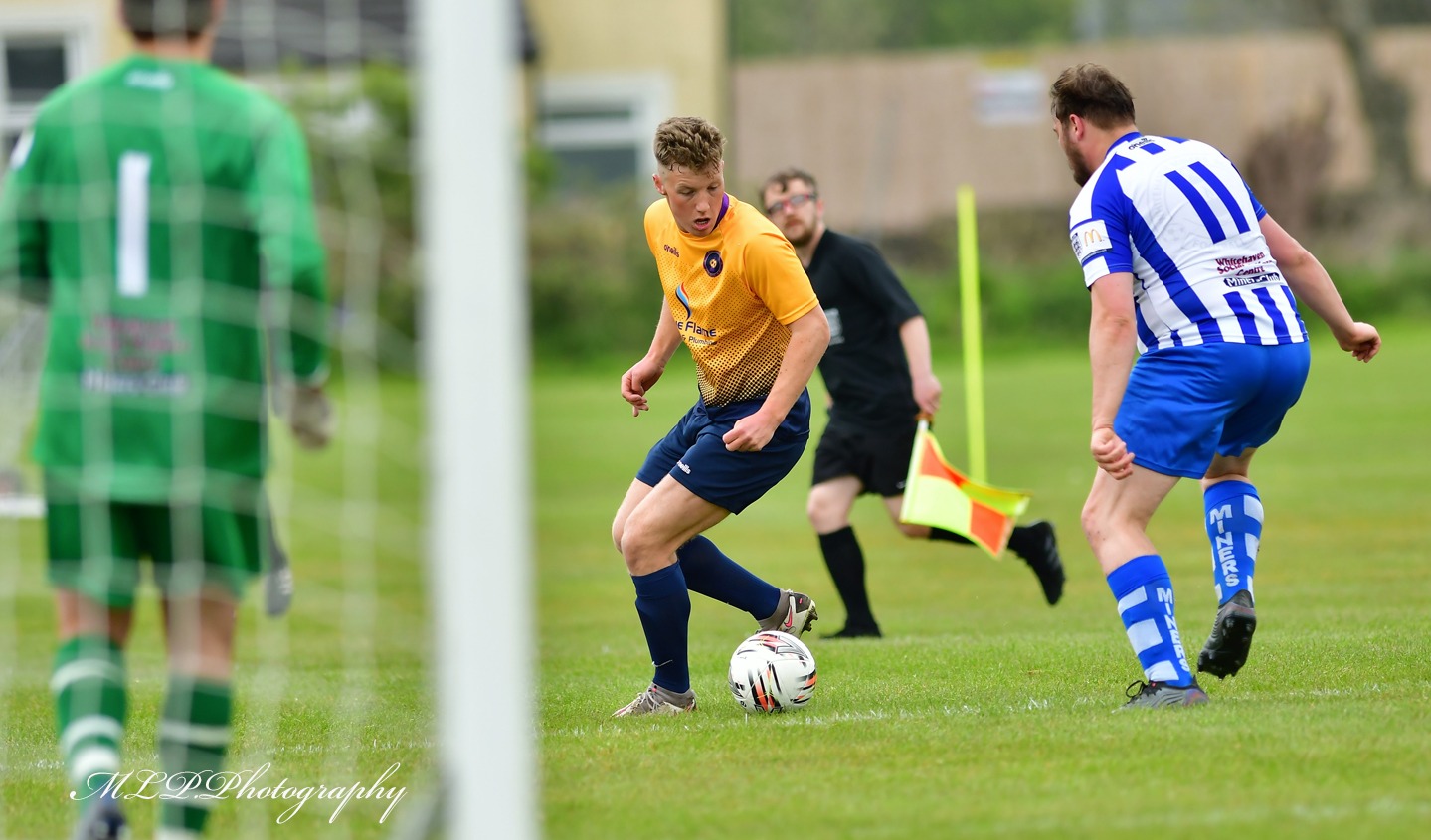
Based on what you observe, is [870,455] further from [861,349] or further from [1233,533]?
[1233,533]

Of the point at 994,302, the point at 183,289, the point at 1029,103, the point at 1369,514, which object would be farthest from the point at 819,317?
the point at 1029,103

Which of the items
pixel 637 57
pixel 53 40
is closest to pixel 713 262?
pixel 53 40

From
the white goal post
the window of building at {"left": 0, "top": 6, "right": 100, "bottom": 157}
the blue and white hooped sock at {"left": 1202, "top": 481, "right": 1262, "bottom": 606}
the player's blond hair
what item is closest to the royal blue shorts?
the blue and white hooped sock at {"left": 1202, "top": 481, "right": 1262, "bottom": 606}

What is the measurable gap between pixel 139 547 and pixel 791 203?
14.5 feet

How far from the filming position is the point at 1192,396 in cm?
552

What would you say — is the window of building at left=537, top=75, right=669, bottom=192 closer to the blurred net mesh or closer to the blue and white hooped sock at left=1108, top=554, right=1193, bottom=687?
the blurred net mesh

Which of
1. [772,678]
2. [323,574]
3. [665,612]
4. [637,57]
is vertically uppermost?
[637,57]

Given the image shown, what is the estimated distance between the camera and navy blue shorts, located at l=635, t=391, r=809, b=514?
5.93 metres

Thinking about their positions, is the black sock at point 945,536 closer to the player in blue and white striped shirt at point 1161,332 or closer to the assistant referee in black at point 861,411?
the assistant referee in black at point 861,411

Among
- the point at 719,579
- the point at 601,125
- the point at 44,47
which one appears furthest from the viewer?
the point at 601,125

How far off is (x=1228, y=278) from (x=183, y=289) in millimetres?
3304

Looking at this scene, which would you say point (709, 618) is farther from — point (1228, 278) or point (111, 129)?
point (111, 129)

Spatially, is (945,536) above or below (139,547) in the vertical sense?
below

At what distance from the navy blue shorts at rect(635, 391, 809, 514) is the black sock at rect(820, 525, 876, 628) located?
2146 millimetres
